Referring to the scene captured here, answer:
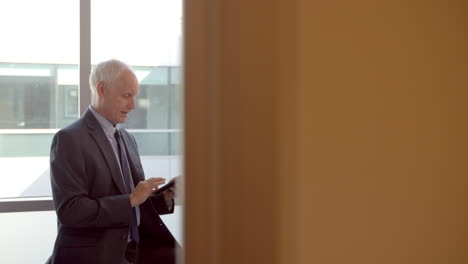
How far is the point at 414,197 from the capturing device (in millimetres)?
653

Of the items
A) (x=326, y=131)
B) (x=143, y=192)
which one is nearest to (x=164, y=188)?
(x=143, y=192)

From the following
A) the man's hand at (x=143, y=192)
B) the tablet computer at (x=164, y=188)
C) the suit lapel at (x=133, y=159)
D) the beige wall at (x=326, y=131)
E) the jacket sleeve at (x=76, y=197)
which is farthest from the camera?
the suit lapel at (x=133, y=159)

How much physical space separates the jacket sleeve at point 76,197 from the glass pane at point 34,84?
67.4 inches

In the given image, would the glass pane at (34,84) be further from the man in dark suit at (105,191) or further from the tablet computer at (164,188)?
the tablet computer at (164,188)

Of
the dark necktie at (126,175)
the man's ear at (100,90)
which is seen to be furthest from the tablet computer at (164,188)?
the man's ear at (100,90)

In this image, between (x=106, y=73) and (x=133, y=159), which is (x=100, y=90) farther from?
(x=133, y=159)

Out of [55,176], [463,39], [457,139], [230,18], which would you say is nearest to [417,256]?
[457,139]

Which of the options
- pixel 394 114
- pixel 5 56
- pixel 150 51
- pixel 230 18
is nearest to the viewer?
pixel 230 18

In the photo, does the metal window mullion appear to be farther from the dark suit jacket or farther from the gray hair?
→ the dark suit jacket

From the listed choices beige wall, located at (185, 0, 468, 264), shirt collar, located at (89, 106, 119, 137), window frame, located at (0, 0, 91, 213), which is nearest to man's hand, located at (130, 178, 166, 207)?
shirt collar, located at (89, 106, 119, 137)

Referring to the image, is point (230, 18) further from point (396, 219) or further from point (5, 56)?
point (5, 56)

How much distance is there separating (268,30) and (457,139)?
0.37 m

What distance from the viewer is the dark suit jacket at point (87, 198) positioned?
5.46 ft

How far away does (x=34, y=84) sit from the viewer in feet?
10.9
